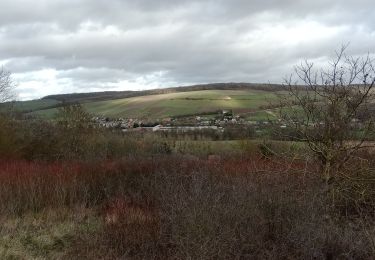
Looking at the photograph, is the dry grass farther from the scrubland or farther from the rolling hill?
the rolling hill

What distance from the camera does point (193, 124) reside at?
231ft

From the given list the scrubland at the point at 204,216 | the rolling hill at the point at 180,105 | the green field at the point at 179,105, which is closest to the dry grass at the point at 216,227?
the scrubland at the point at 204,216

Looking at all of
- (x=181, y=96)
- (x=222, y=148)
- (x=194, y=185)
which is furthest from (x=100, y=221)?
(x=181, y=96)

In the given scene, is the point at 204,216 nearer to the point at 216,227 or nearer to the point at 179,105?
the point at 216,227

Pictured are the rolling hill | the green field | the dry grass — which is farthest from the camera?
the green field

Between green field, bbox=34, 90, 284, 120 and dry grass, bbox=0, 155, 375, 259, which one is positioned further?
green field, bbox=34, 90, 284, 120

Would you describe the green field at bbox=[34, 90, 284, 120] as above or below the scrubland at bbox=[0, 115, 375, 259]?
below

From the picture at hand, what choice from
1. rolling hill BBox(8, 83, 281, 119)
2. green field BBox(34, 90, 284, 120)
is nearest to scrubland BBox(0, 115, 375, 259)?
rolling hill BBox(8, 83, 281, 119)

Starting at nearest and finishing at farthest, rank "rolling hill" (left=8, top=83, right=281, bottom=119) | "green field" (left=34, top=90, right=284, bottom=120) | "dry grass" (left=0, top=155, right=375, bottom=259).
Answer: "dry grass" (left=0, top=155, right=375, bottom=259)
"rolling hill" (left=8, top=83, right=281, bottom=119)
"green field" (left=34, top=90, right=284, bottom=120)

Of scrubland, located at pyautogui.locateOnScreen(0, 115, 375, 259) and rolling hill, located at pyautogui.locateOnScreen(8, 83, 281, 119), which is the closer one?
scrubland, located at pyautogui.locateOnScreen(0, 115, 375, 259)

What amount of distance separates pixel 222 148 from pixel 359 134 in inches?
1228

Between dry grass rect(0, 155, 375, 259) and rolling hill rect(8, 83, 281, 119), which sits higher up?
dry grass rect(0, 155, 375, 259)

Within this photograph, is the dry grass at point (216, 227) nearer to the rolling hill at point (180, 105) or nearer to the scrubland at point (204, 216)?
the scrubland at point (204, 216)

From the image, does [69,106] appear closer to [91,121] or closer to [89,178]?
[91,121]
